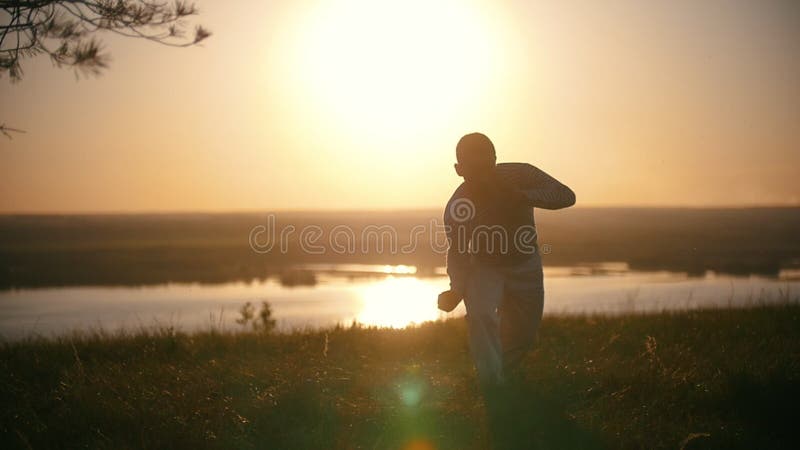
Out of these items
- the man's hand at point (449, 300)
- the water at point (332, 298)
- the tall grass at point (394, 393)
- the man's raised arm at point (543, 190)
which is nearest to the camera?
the tall grass at point (394, 393)

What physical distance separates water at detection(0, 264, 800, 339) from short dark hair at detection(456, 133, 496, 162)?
1147 cm

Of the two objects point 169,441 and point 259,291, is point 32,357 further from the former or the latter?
point 259,291

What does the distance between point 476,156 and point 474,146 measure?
0.28 feet

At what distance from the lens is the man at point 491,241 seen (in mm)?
5852

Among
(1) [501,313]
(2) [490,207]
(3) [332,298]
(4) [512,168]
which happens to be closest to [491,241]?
(2) [490,207]

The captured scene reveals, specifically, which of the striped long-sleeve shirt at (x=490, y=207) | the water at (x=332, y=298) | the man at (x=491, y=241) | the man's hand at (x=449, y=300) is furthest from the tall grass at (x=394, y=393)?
the water at (x=332, y=298)

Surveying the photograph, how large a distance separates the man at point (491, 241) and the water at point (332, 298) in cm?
1104

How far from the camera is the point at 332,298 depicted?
94.3 feet

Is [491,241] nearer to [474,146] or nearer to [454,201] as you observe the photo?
[454,201]

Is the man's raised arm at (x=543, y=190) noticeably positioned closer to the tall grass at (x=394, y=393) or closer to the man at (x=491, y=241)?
the man at (x=491, y=241)

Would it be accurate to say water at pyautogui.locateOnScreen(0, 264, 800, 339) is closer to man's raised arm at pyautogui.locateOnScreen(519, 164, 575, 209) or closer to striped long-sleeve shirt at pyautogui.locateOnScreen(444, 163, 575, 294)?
striped long-sleeve shirt at pyautogui.locateOnScreen(444, 163, 575, 294)

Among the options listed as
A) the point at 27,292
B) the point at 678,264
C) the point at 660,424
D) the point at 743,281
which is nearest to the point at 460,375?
the point at 660,424

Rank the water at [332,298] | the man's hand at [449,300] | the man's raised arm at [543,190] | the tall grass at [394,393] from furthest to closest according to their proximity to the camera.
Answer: the water at [332,298], the man's hand at [449,300], the man's raised arm at [543,190], the tall grass at [394,393]

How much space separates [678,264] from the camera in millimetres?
39094
